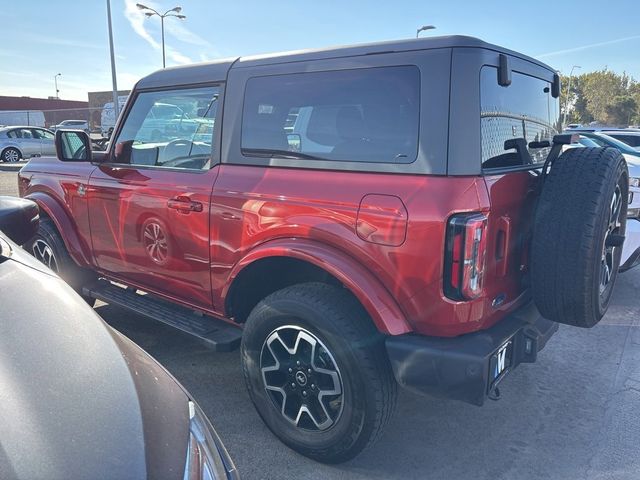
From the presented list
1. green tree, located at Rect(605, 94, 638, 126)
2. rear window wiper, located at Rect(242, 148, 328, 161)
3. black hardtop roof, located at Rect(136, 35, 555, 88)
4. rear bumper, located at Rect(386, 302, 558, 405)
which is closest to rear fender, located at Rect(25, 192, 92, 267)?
black hardtop roof, located at Rect(136, 35, 555, 88)

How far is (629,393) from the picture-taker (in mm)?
3408

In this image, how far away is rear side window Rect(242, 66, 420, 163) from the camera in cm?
235

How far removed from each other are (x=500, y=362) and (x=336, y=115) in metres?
1.44

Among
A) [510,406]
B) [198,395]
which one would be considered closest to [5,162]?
[198,395]

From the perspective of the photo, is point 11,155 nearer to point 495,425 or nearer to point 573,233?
point 495,425

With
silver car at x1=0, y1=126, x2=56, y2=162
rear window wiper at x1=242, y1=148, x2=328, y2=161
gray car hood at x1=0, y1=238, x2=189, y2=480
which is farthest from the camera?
silver car at x1=0, y1=126, x2=56, y2=162

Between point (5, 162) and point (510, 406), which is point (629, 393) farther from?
point (5, 162)

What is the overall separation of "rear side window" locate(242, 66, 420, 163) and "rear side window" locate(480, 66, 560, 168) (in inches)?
13.6

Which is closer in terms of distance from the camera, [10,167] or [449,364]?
[449,364]

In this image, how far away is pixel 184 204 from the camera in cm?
306

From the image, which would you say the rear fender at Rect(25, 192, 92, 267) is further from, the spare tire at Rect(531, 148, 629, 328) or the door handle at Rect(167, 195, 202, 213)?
the spare tire at Rect(531, 148, 629, 328)

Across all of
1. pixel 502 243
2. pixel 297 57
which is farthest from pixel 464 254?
pixel 297 57

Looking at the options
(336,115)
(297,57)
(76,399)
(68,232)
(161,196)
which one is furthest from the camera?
(68,232)

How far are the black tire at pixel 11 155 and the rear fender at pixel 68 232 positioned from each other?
707 inches
